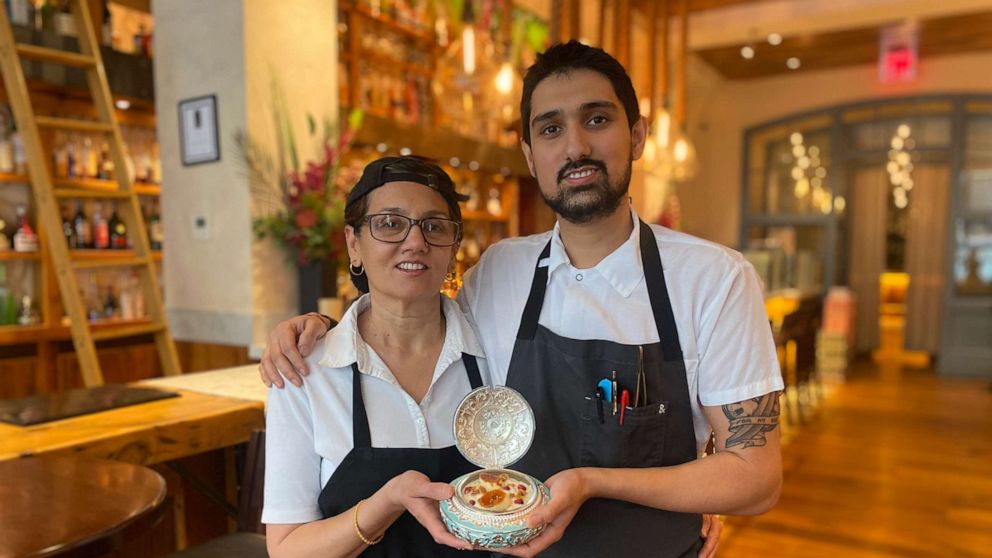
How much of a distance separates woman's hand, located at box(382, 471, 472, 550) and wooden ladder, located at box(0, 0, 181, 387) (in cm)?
260

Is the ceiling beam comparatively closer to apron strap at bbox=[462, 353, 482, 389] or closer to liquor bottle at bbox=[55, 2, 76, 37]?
liquor bottle at bbox=[55, 2, 76, 37]

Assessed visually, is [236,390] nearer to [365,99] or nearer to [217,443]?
[217,443]

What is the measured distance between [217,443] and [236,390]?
0.36 meters

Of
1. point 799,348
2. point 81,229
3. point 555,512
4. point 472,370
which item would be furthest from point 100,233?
point 799,348

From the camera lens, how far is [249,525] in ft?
6.59

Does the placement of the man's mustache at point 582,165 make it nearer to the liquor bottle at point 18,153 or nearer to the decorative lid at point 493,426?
the decorative lid at point 493,426

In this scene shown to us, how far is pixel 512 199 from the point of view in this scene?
6.88m

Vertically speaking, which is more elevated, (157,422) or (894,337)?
(157,422)

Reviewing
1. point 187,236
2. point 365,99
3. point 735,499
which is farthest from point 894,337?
point 735,499

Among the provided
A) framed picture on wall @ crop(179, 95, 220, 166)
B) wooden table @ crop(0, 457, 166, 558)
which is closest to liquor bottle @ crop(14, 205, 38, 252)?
framed picture on wall @ crop(179, 95, 220, 166)

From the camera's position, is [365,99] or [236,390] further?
[365,99]

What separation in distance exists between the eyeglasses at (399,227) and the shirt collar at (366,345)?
0.18m

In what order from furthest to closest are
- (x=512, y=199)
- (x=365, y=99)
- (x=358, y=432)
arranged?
(x=512, y=199) → (x=365, y=99) → (x=358, y=432)

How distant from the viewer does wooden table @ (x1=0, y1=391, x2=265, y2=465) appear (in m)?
1.88
